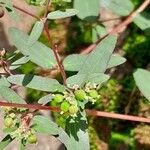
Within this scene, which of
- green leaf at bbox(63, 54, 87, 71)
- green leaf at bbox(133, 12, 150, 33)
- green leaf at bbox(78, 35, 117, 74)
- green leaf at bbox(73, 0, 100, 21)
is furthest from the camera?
green leaf at bbox(133, 12, 150, 33)

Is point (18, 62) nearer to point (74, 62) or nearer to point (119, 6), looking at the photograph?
point (74, 62)

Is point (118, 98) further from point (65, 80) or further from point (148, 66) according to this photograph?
point (65, 80)

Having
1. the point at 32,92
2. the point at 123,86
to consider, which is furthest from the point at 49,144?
the point at 123,86

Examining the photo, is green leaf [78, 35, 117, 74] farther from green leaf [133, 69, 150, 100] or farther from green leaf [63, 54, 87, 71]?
green leaf [133, 69, 150, 100]

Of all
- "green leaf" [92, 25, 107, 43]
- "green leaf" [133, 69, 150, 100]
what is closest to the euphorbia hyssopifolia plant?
"green leaf" [133, 69, 150, 100]

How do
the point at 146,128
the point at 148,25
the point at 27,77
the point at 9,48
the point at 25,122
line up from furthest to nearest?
the point at 9,48
the point at 146,128
the point at 148,25
the point at 27,77
the point at 25,122

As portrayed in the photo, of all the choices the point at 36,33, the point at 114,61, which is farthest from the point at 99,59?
the point at 36,33
